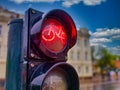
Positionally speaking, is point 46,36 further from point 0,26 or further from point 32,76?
point 0,26

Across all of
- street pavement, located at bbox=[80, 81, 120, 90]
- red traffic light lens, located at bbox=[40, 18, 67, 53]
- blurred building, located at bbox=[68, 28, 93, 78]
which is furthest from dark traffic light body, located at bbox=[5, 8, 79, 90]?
blurred building, located at bbox=[68, 28, 93, 78]

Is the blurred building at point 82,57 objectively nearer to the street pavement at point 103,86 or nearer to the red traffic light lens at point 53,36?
the street pavement at point 103,86

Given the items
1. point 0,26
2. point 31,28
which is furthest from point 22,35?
point 0,26

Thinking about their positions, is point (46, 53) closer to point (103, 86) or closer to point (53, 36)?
point (53, 36)

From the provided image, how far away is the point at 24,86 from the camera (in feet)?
0.91

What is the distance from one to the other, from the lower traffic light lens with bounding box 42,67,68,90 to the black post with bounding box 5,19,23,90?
37 millimetres

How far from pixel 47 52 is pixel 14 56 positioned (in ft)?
0.15

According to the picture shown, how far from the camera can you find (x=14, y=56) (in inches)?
11.9

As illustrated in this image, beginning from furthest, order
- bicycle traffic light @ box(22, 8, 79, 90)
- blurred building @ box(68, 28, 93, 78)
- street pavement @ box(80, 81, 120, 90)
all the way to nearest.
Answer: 1. blurred building @ box(68, 28, 93, 78)
2. street pavement @ box(80, 81, 120, 90)
3. bicycle traffic light @ box(22, 8, 79, 90)

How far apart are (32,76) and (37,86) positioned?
2 centimetres

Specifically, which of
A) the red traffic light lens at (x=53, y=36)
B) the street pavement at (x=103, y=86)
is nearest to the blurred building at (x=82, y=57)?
the street pavement at (x=103, y=86)

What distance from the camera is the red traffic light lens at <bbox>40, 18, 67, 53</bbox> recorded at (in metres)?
0.29

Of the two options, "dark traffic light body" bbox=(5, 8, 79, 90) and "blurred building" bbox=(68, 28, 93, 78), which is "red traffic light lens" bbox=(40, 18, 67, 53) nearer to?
"dark traffic light body" bbox=(5, 8, 79, 90)

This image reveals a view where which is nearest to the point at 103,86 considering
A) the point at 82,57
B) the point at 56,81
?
the point at 82,57
